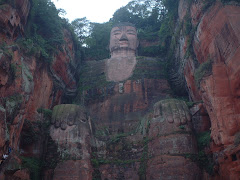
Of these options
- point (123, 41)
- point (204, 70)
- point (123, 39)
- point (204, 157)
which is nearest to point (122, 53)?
point (123, 41)

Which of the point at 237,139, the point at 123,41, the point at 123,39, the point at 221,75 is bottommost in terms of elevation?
the point at 237,139

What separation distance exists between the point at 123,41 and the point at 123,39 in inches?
7.1

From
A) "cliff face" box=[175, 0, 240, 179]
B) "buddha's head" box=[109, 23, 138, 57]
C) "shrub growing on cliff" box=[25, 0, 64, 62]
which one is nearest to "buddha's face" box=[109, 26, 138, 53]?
"buddha's head" box=[109, 23, 138, 57]

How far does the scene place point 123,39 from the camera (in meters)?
26.4

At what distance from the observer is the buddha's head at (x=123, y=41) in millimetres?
26188

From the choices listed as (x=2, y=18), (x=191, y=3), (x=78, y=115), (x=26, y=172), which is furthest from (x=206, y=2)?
(x=26, y=172)

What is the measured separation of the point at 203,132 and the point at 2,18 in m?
12.3

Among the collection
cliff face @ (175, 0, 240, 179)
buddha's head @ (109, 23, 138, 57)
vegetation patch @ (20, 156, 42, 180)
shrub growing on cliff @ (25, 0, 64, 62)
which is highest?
buddha's head @ (109, 23, 138, 57)

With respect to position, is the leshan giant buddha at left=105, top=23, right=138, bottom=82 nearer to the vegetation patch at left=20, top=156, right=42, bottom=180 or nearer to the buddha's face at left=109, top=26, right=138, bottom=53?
the buddha's face at left=109, top=26, right=138, bottom=53

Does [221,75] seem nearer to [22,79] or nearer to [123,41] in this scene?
[22,79]

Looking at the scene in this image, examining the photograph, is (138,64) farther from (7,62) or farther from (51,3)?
(7,62)

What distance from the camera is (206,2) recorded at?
617 inches

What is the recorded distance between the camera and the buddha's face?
26297 mm

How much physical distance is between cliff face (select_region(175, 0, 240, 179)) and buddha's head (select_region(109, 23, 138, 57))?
10.4m
